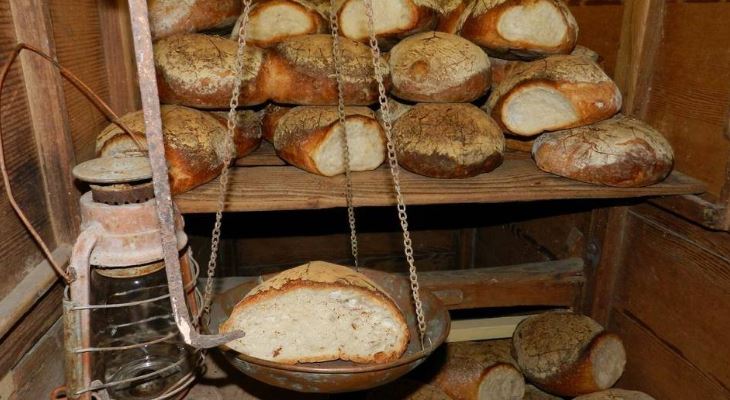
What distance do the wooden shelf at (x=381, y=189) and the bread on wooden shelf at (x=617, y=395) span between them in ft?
3.19

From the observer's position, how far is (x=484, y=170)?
2.11m

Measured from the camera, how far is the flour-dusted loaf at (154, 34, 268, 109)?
78.0 inches

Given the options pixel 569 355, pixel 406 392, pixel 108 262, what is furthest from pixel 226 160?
pixel 569 355

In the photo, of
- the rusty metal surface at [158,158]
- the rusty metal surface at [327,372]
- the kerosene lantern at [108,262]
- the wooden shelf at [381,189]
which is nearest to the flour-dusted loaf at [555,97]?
the wooden shelf at [381,189]

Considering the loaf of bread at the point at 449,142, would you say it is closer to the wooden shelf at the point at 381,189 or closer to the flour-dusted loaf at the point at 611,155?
the wooden shelf at the point at 381,189

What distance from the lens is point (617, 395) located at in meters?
2.42

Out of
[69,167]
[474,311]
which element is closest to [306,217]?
[474,311]

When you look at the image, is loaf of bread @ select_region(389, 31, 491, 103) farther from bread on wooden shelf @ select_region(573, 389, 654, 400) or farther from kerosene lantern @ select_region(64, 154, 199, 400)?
bread on wooden shelf @ select_region(573, 389, 654, 400)

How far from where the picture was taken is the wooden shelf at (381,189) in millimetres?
1869

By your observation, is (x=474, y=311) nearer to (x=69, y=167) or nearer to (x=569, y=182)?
(x=569, y=182)

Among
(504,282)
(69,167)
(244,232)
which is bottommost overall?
(244,232)

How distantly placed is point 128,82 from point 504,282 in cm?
203

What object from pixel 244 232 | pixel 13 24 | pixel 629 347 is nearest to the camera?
pixel 13 24

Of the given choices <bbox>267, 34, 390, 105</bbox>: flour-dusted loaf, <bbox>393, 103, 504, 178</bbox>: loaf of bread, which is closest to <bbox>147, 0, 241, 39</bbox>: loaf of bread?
<bbox>267, 34, 390, 105</bbox>: flour-dusted loaf
